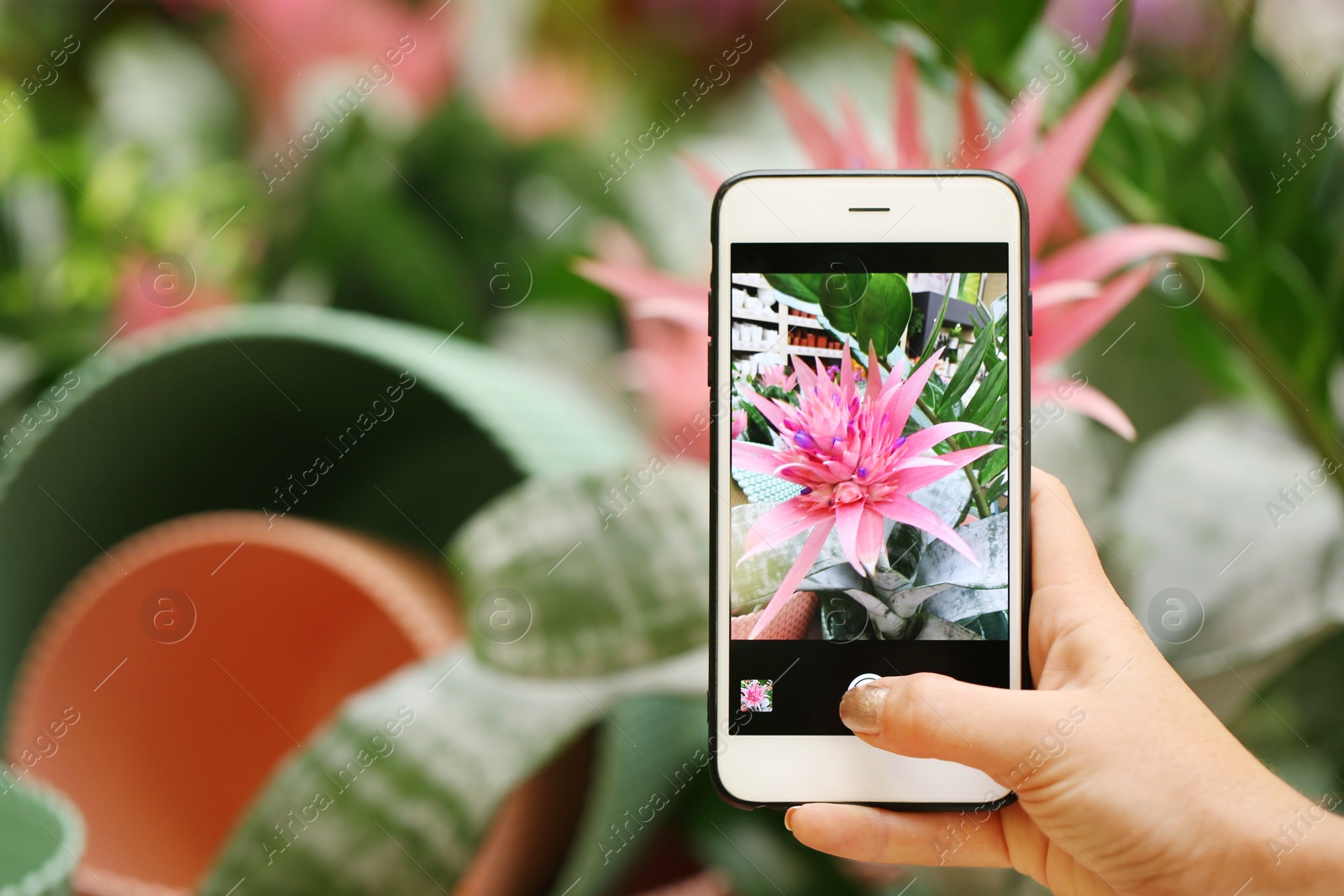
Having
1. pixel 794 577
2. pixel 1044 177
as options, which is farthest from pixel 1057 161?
pixel 794 577

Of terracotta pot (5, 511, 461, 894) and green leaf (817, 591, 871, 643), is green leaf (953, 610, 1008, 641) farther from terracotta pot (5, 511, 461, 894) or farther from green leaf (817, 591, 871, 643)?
terracotta pot (5, 511, 461, 894)

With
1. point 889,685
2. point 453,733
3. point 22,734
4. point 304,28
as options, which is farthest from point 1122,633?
point 304,28

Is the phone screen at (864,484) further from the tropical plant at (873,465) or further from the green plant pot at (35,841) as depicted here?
the green plant pot at (35,841)

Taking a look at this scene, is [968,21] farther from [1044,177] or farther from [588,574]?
[588,574]

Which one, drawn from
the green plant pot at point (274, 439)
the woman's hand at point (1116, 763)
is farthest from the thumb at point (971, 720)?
the green plant pot at point (274, 439)

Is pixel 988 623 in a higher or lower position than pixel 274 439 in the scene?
lower

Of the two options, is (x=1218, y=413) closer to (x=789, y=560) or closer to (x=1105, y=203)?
(x=1105, y=203)

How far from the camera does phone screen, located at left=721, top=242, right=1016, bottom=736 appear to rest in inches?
7.2

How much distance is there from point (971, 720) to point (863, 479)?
47 mm

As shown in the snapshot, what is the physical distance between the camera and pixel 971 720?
163 millimetres

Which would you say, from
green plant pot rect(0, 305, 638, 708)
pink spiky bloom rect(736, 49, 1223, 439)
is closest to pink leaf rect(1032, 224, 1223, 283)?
pink spiky bloom rect(736, 49, 1223, 439)

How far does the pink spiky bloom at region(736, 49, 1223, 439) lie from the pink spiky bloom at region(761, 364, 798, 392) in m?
0.05

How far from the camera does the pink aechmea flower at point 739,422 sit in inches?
7.4

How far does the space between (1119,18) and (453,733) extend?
236 millimetres
